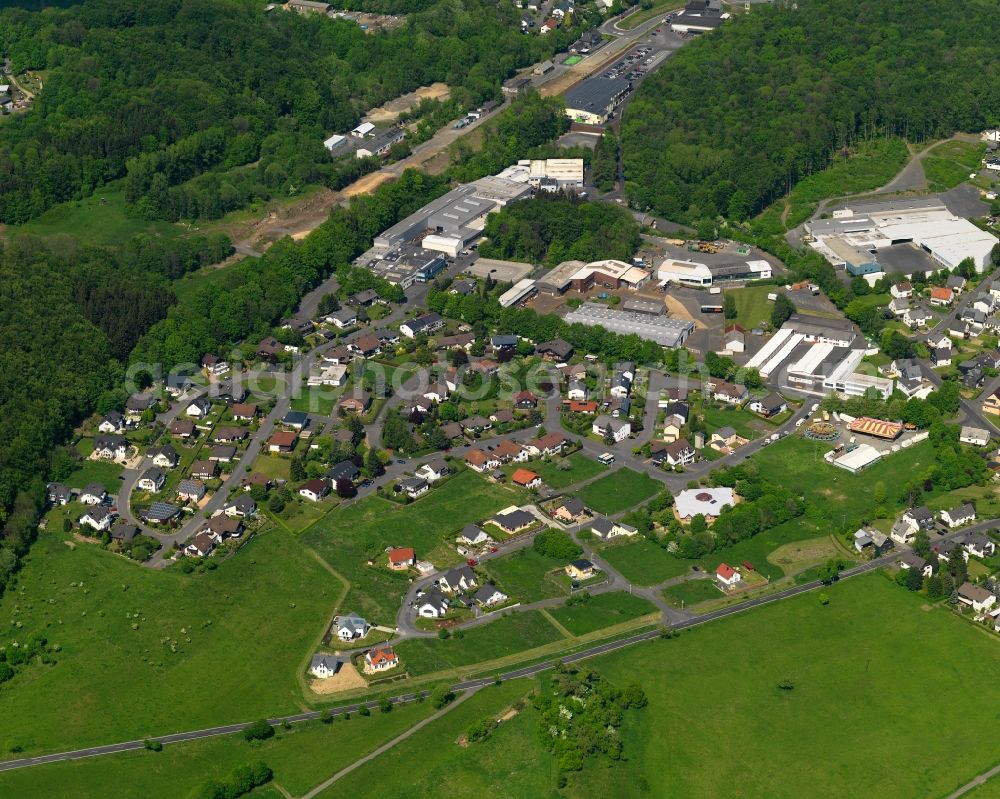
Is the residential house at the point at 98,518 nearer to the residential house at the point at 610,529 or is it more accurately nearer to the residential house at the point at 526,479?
the residential house at the point at 526,479

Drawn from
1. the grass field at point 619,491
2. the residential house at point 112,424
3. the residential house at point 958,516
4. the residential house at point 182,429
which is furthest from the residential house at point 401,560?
the residential house at point 958,516

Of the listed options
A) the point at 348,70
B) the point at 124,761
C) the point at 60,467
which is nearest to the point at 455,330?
the point at 60,467

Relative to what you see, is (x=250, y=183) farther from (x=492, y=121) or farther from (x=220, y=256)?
(x=492, y=121)

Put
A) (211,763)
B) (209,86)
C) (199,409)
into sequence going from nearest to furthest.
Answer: (211,763), (199,409), (209,86)

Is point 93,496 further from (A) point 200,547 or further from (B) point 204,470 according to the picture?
(A) point 200,547

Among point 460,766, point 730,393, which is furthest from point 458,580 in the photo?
point 730,393

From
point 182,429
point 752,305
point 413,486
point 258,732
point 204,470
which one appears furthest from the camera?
point 752,305
